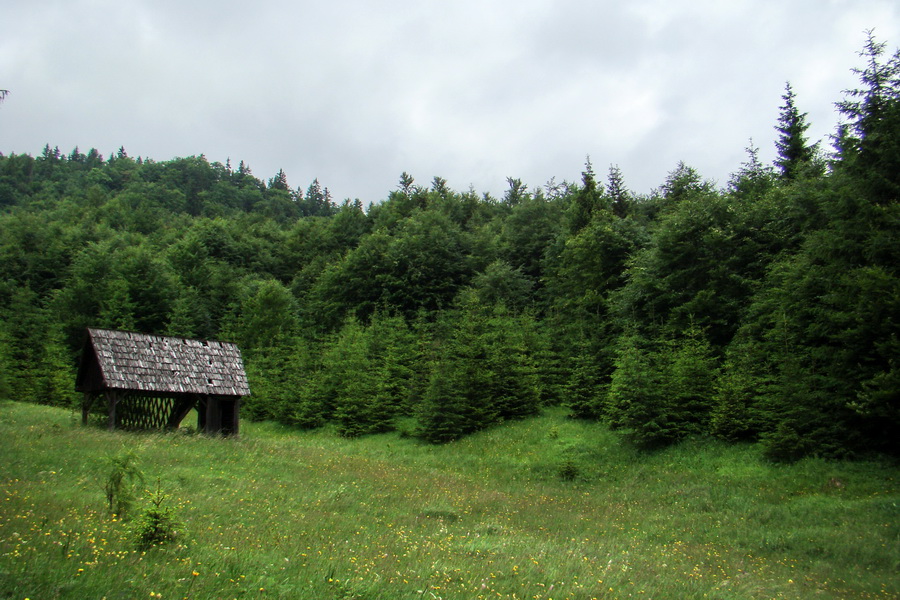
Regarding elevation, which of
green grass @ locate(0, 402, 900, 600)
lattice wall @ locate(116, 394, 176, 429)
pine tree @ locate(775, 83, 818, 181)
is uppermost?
pine tree @ locate(775, 83, 818, 181)

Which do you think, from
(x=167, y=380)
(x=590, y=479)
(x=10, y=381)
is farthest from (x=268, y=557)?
(x=10, y=381)

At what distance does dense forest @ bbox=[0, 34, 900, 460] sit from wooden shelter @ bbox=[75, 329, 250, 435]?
9.29 metres

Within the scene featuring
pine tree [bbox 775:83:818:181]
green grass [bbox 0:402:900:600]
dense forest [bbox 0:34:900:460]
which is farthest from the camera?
pine tree [bbox 775:83:818:181]

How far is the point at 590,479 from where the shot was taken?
75.5 feet

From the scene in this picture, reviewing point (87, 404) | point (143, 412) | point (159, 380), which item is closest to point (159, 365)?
point (159, 380)

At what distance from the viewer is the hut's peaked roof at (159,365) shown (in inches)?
1014

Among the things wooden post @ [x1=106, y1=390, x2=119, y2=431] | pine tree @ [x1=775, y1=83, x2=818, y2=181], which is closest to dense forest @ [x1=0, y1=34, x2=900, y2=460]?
pine tree @ [x1=775, y1=83, x2=818, y2=181]

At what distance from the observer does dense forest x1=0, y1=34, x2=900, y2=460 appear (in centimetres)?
1959

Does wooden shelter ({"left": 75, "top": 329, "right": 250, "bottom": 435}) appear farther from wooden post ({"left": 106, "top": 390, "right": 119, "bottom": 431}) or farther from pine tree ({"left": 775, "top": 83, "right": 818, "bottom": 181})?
pine tree ({"left": 775, "top": 83, "right": 818, "bottom": 181})

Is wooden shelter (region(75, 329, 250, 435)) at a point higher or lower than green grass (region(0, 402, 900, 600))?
higher

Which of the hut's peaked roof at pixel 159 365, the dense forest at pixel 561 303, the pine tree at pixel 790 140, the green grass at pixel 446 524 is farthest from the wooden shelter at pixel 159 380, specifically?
the pine tree at pixel 790 140

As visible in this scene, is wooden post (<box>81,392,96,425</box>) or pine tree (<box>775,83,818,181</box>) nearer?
wooden post (<box>81,392,96,425</box>)

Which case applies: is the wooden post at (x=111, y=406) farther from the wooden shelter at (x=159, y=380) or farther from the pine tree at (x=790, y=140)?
the pine tree at (x=790, y=140)

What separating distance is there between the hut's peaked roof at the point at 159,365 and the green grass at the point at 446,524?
2.59m
